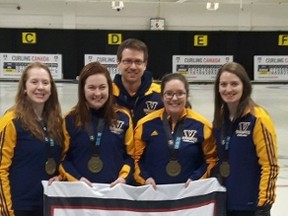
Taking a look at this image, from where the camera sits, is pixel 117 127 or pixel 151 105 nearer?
pixel 117 127

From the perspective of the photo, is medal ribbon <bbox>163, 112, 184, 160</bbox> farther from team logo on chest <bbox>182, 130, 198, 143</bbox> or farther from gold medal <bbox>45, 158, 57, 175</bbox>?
gold medal <bbox>45, 158, 57, 175</bbox>

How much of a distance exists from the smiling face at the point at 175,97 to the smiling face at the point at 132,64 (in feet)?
1.39

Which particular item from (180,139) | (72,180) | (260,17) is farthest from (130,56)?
(260,17)

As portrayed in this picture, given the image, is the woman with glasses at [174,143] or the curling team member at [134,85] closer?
the woman with glasses at [174,143]

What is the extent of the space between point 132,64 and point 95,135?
0.69m

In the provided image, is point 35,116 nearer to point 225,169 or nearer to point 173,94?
point 173,94

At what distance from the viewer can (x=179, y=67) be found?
1758 centimetres

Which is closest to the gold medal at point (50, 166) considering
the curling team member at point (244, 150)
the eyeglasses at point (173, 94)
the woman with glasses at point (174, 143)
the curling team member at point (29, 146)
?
the curling team member at point (29, 146)

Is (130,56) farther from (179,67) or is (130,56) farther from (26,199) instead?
(179,67)

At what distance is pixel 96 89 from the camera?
111 inches

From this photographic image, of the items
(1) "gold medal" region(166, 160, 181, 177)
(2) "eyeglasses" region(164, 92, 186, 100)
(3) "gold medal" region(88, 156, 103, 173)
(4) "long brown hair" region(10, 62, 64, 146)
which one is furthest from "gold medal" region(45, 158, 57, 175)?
(2) "eyeglasses" region(164, 92, 186, 100)

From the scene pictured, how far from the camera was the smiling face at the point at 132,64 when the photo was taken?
10.7 feet

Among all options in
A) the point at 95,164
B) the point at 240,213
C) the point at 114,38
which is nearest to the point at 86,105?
the point at 95,164

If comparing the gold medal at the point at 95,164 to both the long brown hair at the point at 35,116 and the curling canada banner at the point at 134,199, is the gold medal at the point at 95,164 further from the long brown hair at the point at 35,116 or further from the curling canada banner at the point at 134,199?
the long brown hair at the point at 35,116
